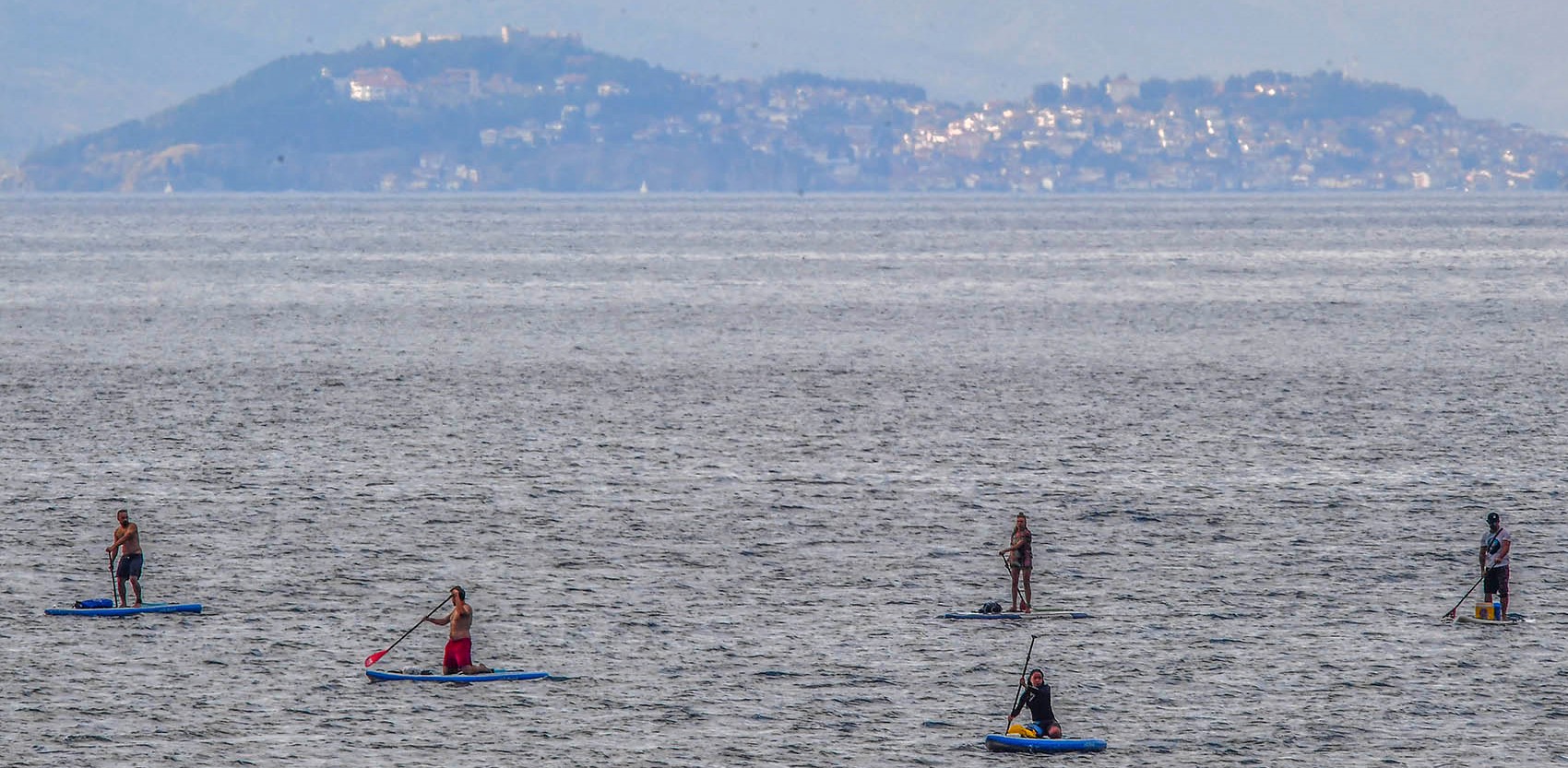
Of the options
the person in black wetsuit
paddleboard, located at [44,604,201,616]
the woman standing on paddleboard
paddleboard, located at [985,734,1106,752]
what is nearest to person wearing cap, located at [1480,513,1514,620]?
the woman standing on paddleboard

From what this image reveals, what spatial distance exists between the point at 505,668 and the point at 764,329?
93142mm

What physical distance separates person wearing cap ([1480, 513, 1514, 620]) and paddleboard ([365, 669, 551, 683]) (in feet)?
70.0

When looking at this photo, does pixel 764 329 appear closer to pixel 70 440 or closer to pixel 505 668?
pixel 70 440

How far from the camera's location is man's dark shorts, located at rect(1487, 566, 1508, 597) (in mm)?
46062

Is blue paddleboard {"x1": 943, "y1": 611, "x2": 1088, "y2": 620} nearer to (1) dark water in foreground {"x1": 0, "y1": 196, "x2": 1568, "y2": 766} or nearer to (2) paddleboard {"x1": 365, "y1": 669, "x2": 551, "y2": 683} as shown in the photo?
(1) dark water in foreground {"x1": 0, "y1": 196, "x2": 1568, "y2": 766}

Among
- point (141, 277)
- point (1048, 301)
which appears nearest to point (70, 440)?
point (1048, 301)

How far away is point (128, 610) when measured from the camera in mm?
47656

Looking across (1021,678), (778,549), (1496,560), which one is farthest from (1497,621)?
(778,549)

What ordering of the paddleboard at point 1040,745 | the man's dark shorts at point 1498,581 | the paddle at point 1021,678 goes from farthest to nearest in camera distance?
1. the man's dark shorts at point 1498,581
2. the paddle at point 1021,678
3. the paddleboard at point 1040,745

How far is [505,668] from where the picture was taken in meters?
43.2

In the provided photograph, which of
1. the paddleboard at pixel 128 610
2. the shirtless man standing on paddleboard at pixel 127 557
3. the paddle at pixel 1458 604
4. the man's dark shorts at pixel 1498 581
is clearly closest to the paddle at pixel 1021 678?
the paddle at pixel 1458 604

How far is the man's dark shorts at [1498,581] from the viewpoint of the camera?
46062 millimetres

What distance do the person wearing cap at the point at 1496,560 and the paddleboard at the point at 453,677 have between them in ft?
70.0

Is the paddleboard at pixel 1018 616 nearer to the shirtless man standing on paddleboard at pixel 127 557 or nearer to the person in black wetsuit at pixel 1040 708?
the person in black wetsuit at pixel 1040 708
